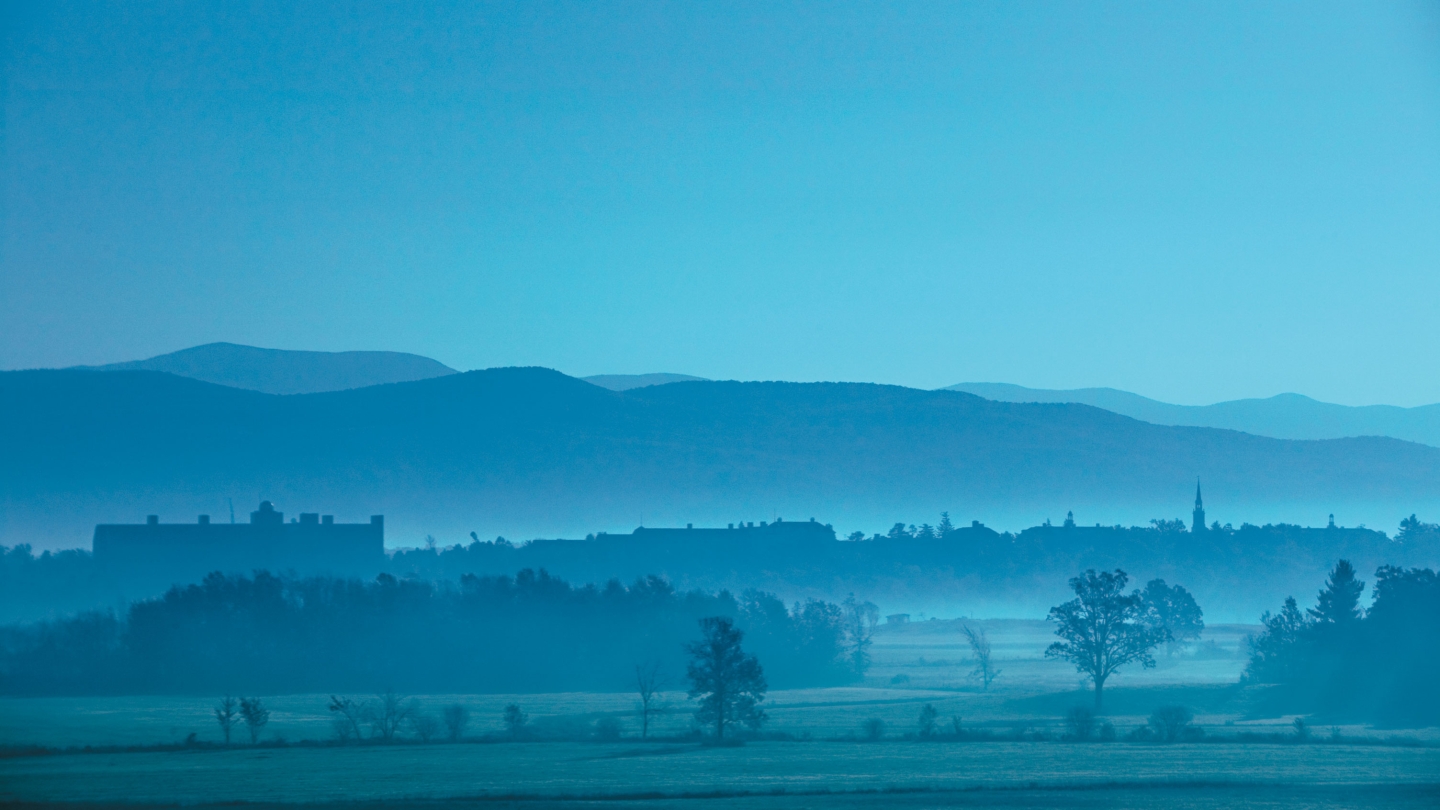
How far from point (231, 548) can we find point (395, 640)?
91760 mm

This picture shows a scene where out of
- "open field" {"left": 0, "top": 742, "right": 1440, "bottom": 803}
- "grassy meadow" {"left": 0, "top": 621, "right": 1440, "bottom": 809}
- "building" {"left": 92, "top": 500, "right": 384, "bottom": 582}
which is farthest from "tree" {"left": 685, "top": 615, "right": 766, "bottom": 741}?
"building" {"left": 92, "top": 500, "right": 384, "bottom": 582}

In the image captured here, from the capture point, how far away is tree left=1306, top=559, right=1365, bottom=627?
90.5 m

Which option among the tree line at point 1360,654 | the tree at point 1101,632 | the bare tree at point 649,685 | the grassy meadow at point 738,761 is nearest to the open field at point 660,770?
the grassy meadow at point 738,761

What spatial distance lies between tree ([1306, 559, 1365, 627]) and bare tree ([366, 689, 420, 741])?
57.1 metres

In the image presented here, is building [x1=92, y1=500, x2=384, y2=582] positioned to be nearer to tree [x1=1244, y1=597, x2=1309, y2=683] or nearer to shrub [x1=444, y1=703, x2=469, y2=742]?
shrub [x1=444, y1=703, x2=469, y2=742]

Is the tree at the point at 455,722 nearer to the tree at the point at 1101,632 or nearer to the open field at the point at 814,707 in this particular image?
the open field at the point at 814,707

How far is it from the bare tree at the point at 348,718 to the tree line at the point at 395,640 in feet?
41.9

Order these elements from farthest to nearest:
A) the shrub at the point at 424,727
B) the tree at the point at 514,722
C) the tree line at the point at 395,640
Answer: the tree line at the point at 395,640, the tree at the point at 514,722, the shrub at the point at 424,727

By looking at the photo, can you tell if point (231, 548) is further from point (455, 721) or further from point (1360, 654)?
point (1360, 654)

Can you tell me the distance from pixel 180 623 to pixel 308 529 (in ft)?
312

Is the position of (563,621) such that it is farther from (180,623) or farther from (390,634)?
(180,623)

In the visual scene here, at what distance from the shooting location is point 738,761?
2329 inches

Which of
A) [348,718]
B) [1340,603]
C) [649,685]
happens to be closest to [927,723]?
[649,685]

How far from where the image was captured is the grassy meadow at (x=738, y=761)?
48.2 meters
